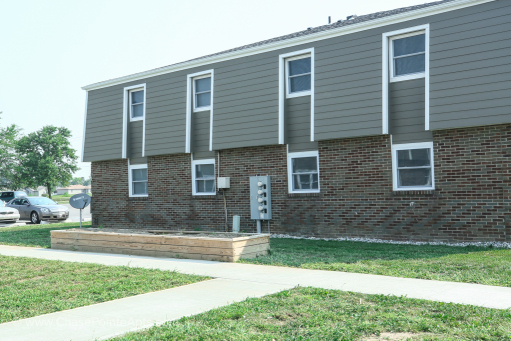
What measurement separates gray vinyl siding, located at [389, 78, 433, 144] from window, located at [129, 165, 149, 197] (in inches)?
396

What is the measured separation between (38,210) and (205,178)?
40.8 feet

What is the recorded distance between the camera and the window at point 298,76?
15008 millimetres

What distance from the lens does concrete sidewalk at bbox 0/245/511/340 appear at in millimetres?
5609

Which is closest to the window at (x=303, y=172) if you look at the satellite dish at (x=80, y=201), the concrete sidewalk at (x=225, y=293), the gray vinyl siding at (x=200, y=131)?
the gray vinyl siding at (x=200, y=131)

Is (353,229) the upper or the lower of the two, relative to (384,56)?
lower

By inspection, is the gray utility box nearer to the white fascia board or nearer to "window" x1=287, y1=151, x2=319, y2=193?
"window" x1=287, y1=151, x2=319, y2=193

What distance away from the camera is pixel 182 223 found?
1781cm

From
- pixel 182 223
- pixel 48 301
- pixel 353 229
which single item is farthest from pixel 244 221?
pixel 48 301

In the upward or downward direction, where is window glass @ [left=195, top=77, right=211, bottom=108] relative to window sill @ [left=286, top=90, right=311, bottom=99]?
upward

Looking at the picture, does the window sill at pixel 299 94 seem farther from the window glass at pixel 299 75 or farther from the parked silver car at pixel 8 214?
the parked silver car at pixel 8 214

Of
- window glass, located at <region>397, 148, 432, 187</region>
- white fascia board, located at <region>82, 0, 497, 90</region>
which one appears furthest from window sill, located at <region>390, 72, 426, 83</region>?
window glass, located at <region>397, 148, 432, 187</region>

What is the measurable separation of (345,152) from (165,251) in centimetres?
597

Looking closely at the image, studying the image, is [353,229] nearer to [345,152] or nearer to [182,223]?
[345,152]

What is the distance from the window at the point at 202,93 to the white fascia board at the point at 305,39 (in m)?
0.56
